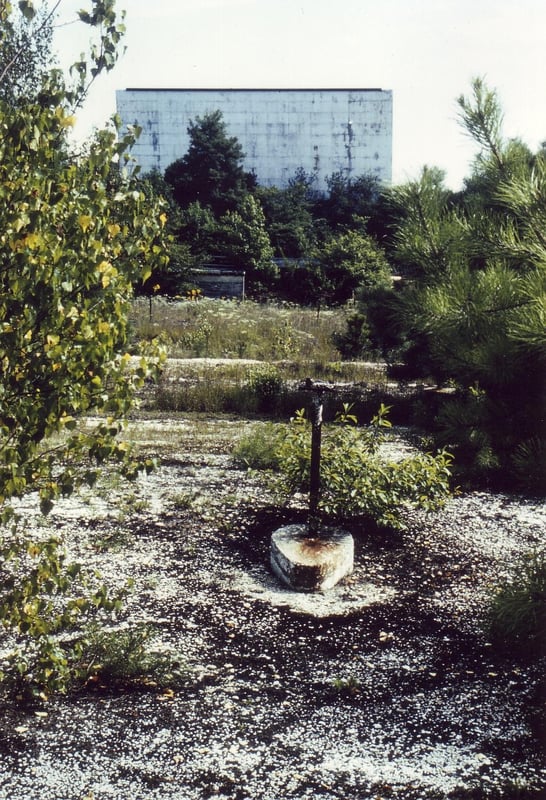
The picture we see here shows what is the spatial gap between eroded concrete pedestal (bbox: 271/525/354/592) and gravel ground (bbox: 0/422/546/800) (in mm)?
103

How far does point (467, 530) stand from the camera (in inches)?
245

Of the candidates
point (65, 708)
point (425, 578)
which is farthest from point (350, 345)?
point (65, 708)

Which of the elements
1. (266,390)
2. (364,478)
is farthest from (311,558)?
(266,390)

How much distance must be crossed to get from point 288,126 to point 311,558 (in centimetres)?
3799

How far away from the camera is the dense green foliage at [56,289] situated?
95.0 inches

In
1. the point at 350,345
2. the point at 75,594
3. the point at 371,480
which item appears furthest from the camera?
the point at 350,345

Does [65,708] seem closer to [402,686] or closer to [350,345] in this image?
[402,686]

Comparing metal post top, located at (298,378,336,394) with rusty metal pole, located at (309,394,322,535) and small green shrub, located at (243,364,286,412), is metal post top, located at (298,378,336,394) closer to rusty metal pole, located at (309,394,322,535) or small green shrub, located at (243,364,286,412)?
rusty metal pole, located at (309,394,322,535)

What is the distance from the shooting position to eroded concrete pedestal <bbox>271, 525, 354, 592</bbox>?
16.5 ft

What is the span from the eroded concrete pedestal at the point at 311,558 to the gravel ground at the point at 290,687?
10 cm

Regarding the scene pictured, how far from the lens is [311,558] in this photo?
16.6 ft

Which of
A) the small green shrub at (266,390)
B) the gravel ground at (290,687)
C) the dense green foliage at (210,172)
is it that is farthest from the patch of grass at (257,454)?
the dense green foliage at (210,172)

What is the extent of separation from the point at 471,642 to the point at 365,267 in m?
20.1

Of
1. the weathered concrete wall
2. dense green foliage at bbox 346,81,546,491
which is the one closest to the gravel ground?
dense green foliage at bbox 346,81,546,491
